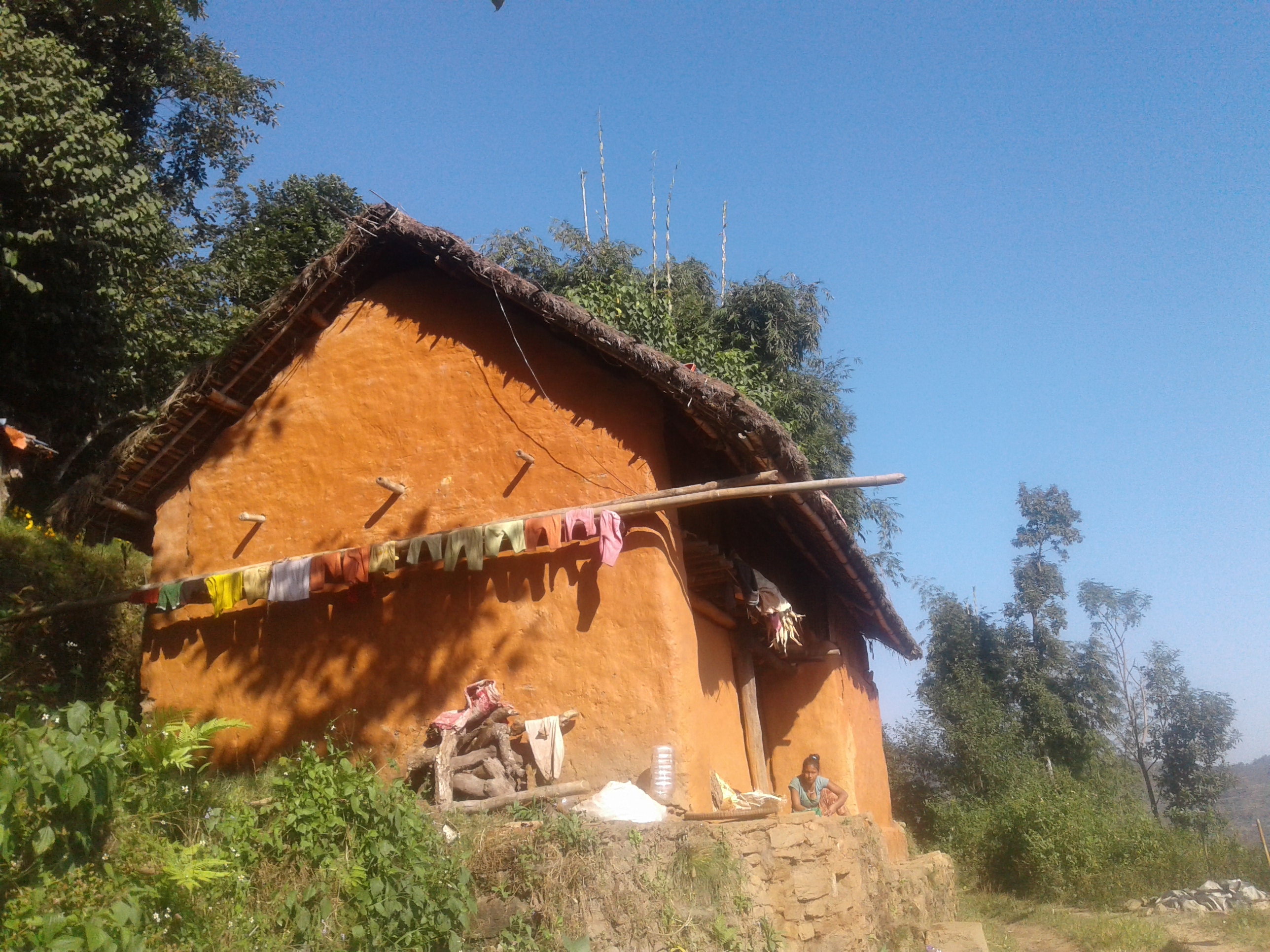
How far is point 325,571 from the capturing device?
7.04m

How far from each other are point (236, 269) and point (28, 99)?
504cm

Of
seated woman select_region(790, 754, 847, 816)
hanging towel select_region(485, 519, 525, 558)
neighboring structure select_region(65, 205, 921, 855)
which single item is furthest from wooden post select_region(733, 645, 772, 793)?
hanging towel select_region(485, 519, 525, 558)

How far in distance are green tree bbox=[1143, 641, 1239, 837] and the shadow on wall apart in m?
20.5

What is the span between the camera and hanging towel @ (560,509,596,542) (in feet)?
21.3

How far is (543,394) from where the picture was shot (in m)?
7.25

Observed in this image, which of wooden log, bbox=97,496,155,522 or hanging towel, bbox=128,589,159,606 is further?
wooden log, bbox=97,496,155,522

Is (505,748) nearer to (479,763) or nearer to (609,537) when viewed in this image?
(479,763)

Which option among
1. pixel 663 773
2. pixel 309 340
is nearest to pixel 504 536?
pixel 663 773

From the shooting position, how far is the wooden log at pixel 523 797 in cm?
584

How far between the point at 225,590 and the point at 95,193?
760 cm

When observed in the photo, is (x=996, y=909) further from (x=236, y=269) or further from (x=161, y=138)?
(x=161, y=138)

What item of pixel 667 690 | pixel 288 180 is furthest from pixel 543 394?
pixel 288 180

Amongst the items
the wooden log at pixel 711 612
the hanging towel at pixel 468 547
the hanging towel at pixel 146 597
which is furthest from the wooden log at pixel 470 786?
the hanging towel at pixel 146 597

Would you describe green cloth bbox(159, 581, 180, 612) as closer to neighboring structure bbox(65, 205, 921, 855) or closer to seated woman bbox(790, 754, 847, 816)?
neighboring structure bbox(65, 205, 921, 855)
